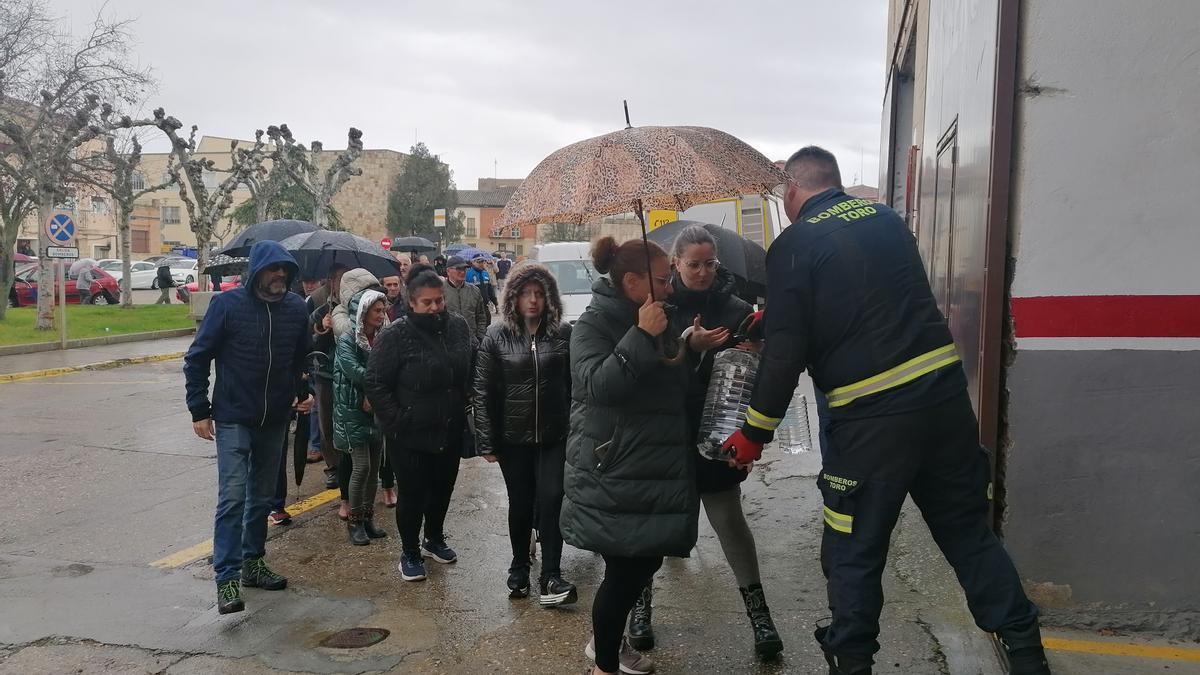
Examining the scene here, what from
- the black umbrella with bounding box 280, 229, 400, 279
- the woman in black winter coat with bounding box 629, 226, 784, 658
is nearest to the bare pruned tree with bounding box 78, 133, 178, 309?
the black umbrella with bounding box 280, 229, 400, 279

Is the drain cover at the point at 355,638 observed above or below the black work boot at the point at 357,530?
below

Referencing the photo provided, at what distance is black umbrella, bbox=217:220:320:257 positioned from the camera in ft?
31.3

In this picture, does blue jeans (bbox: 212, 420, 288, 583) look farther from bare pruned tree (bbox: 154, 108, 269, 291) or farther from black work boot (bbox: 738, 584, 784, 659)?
bare pruned tree (bbox: 154, 108, 269, 291)

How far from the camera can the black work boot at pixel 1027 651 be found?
3.22 metres

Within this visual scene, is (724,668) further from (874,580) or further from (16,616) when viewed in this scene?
(16,616)

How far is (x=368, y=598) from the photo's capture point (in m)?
4.95

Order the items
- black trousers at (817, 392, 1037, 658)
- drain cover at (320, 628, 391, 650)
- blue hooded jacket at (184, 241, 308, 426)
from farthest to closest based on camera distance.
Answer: blue hooded jacket at (184, 241, 308, 426) → drain cover at (320, 628, 391, 650) → black trousers at (817, 392, 1037, 658)

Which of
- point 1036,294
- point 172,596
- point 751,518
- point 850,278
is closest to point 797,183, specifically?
point 850,278

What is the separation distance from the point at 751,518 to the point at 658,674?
252cm

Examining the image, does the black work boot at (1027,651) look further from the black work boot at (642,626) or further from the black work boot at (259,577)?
the black work boot at (259,577)

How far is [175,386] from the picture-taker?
13.3 meters

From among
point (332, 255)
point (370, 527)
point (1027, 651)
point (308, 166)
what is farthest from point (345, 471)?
point (308, 166)

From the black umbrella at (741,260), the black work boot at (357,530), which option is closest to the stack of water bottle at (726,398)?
the black umbrella at (741,260)

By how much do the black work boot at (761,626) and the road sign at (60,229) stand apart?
54.8 ft
